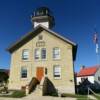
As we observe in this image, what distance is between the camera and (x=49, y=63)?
1278 inches

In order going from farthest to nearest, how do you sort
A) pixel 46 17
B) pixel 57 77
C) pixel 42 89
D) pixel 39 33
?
pixel 46 17 → pixel 39 33 → pixel 57 77 → pixel 42 89

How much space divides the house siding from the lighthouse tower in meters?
6.15

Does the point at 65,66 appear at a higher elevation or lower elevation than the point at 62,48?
lower

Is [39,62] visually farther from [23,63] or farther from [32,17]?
[32,17]

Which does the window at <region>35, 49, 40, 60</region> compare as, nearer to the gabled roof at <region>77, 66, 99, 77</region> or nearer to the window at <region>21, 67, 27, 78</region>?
the window at <region>21, 67, 27, 78</region>

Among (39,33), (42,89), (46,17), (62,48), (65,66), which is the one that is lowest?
(42,89)

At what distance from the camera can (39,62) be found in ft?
108

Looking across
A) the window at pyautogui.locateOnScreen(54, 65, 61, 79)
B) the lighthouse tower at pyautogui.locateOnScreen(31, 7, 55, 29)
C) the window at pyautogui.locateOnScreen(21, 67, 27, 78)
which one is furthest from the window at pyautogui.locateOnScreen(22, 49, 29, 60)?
the lighthouse tower at pyautogui.locateOnScreen(31, 7, 55, 29)

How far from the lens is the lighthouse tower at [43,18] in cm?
3953

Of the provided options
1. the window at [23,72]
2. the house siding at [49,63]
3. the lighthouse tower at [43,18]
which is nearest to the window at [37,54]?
the house siding at [49,63]

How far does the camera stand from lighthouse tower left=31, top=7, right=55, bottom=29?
130 feet

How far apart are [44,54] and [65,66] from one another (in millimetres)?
3451

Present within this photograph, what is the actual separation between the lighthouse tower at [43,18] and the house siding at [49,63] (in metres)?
6.15

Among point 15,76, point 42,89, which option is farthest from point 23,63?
point 42,89
